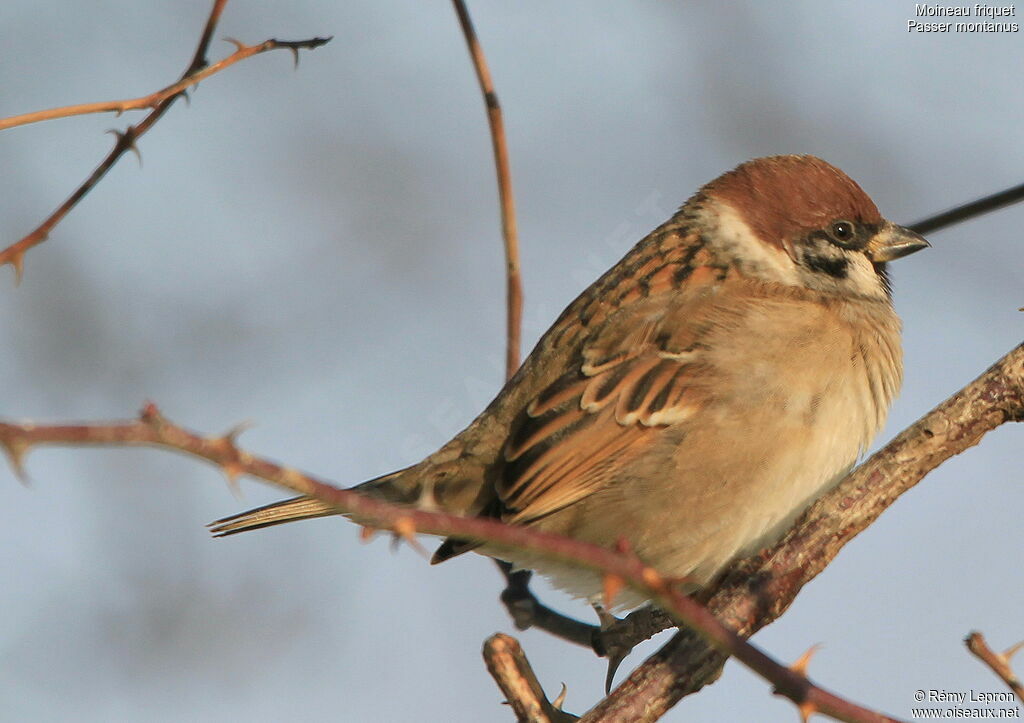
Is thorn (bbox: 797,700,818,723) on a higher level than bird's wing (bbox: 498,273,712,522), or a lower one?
lower

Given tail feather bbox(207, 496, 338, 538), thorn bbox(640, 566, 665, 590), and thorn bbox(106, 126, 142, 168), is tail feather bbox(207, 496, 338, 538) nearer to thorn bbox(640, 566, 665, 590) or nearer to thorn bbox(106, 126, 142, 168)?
thorn bbox(106, 126, 142, 168)

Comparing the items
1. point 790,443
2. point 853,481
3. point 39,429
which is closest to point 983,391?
point 853,481

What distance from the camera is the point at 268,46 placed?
8.05ft

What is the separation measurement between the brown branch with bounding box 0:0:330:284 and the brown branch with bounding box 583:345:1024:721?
4.25 feet

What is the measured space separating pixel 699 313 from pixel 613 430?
0.40 meters

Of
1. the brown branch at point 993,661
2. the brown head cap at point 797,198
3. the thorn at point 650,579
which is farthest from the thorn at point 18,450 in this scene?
the brown head cap at point 797,198

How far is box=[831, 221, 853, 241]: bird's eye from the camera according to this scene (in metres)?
3.48

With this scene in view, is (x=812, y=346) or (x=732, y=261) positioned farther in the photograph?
(x=732, y=261)

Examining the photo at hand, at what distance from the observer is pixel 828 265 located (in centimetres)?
348

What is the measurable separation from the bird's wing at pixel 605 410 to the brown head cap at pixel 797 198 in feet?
1.52

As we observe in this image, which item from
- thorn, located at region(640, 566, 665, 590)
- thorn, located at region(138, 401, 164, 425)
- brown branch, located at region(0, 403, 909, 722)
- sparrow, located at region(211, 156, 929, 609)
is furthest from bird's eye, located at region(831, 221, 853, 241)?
thorn, located at region(138, 401, 164, 425)

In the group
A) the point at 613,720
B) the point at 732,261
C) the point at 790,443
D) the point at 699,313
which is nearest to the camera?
the point at 613,720

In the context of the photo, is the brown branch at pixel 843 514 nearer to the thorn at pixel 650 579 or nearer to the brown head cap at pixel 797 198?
the thorn at pixel 650 579

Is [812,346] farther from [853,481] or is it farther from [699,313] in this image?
Answer: [853,481]
